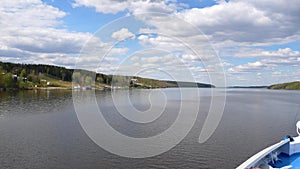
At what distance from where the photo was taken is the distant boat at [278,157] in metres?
12.0

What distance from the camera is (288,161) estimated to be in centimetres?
1375

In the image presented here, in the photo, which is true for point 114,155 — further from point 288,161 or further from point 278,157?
point 288,161

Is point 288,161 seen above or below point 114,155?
above

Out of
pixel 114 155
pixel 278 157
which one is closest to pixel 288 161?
pixel 278 157

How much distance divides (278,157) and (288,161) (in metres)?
0.63

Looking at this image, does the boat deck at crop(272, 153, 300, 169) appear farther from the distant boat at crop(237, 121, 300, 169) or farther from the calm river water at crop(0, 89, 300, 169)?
the calm river water at crop(0, 89, 300, 169)

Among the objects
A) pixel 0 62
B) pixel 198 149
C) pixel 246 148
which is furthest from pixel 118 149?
pixel 0 62

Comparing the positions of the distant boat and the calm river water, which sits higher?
the distant boat

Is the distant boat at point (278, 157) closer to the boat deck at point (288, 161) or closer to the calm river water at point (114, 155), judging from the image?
the boat deck at point (288, 161)

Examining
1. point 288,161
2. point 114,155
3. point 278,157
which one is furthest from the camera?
point 114,155

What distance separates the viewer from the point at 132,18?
19953mm

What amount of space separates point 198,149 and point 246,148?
18.2ft

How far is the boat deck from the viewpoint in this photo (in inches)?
513

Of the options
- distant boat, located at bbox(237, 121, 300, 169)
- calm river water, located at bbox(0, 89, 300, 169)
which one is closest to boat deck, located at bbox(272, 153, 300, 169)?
distant boat, located at bbox(237, 121, 300, 169)
